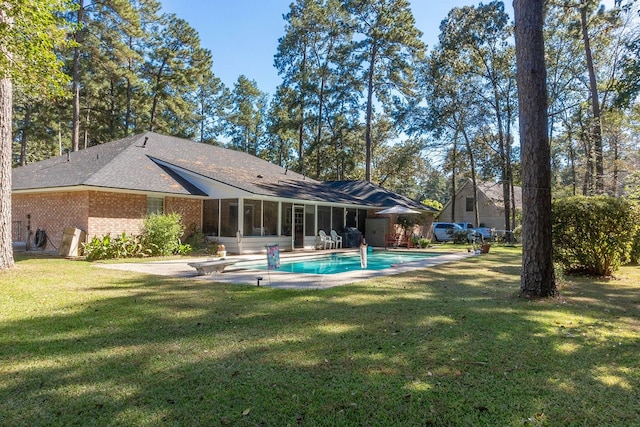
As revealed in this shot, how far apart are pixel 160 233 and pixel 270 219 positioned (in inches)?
199

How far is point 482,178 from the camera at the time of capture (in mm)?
32156

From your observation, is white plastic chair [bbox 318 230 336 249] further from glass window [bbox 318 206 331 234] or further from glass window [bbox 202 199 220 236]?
glass window [bbox 202 199 220 236]

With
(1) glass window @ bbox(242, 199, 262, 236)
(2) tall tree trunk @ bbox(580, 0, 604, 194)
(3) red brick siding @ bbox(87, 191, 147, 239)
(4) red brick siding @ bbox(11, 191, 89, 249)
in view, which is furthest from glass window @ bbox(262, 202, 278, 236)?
(2) tall tree trunk @ bbox(580, 0, 604, 194)

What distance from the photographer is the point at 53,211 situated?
14.9 m

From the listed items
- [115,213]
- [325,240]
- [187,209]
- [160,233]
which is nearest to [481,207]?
[325,240]

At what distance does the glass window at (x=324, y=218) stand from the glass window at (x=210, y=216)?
5.60 m

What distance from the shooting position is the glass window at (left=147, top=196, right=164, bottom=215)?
50.2 ft

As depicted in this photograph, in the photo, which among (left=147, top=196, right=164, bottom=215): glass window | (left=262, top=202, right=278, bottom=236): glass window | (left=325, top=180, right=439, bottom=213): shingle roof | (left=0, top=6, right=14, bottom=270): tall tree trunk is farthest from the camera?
(left=325, top=180, right=439, bottom=213): shingle roof

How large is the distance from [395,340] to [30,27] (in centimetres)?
927

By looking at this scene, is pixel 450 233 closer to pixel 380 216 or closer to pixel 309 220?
pixel 380 216

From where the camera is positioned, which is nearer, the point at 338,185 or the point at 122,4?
the point at 122,4

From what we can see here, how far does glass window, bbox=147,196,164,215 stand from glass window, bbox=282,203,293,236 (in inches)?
213

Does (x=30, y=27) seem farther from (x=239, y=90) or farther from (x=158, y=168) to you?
(x=239, y=90)

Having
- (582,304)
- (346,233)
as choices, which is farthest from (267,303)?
(346,233)
